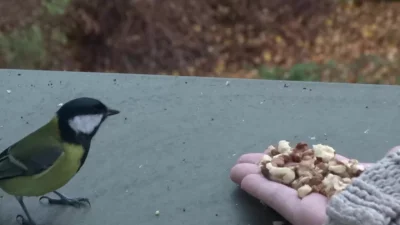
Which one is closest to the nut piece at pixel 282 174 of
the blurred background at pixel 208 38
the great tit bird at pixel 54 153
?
the great tit bird at pixel 54 153

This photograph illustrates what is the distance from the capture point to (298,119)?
4.35 feet

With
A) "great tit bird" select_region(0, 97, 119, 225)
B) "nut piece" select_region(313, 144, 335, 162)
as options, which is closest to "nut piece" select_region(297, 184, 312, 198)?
"nut piece" select_region(313, 144, 335, 162)

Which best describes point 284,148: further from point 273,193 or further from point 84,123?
point 84,123

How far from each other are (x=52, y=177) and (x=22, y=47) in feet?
6.53

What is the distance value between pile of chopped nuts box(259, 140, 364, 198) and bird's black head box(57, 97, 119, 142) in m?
0.29

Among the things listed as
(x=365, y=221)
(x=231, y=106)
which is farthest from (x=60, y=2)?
(x=365, y=221)

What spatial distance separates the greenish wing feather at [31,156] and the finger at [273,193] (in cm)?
32

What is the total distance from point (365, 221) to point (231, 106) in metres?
0.56

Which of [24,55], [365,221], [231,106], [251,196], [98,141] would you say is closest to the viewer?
[365,221]

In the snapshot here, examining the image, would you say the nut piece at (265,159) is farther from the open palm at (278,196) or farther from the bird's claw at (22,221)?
the bird's claw at (22,221)

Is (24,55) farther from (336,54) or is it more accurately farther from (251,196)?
(251,196)

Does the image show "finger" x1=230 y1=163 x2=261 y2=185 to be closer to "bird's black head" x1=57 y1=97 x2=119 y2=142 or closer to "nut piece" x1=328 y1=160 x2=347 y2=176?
"nut piece" x1=328 y1=160 x2=347 y2=176

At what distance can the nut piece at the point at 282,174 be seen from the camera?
1.03 meters

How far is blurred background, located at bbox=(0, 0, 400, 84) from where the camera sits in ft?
9.77
